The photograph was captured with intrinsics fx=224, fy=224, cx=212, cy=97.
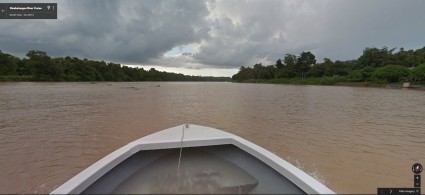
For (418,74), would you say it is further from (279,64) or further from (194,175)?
(194,175)

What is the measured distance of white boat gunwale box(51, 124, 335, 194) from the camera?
2036 mm

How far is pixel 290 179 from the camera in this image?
7.62ft

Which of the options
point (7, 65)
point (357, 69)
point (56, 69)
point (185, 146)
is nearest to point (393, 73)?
point (357, 69)

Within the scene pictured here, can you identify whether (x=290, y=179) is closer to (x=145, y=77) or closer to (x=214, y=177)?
(x=214, y=177)

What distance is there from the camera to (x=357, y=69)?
6231cm

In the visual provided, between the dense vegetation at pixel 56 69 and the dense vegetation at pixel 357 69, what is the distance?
59.1m

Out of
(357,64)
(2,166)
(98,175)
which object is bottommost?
(2,166)

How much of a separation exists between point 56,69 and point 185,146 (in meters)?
63.8

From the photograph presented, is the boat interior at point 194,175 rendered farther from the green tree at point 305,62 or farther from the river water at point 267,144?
the green tree at point 305,62

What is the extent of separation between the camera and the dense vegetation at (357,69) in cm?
4575

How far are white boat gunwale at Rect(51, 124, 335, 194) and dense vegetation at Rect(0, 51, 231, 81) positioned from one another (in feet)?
184

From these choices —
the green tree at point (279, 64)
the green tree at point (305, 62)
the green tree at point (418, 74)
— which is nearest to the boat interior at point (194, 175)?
the green tree at point (418, 74)

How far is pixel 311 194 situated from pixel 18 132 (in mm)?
8003

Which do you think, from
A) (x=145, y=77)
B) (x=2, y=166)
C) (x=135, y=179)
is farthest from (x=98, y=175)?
(x=145, y=77)
